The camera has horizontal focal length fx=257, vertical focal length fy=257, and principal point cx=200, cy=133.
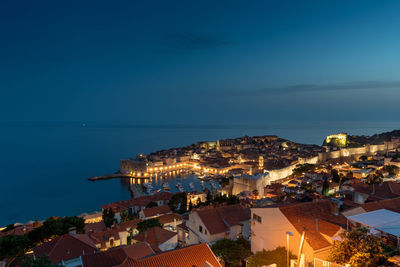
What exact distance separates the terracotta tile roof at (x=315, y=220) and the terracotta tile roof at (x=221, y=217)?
286cm

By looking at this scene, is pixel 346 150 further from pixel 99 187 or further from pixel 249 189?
pixel 99 187

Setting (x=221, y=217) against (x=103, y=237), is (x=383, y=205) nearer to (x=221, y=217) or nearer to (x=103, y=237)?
(x=221, y=217)

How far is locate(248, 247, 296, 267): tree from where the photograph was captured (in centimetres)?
513

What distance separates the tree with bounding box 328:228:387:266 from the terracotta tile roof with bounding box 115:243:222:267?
216 centimetres

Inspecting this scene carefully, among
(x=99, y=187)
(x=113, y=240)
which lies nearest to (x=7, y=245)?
(x=113, y=240)

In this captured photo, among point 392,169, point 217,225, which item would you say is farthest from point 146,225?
point 392,169

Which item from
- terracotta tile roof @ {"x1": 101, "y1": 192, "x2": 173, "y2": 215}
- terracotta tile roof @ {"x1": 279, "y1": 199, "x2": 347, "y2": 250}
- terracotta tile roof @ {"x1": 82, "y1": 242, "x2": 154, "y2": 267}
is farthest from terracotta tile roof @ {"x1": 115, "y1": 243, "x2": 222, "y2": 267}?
terracotta tile roof @ {"x1": 101, "y1": 192, "x2": 173, "y2": 215}

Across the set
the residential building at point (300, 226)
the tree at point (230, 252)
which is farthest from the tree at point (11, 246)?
the residential building at point (300, 226)

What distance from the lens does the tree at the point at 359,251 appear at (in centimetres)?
374

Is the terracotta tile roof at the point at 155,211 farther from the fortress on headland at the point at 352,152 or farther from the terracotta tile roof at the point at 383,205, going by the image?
the fortress on headland at the point at 352,152

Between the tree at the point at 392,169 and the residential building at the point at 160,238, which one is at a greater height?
the tree at the point at 392,169

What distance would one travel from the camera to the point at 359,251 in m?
3.79

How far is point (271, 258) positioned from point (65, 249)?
15.9 ft

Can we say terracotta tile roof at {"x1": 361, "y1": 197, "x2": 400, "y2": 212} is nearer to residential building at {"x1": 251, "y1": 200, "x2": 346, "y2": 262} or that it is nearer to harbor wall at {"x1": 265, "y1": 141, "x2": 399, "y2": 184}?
residential building at {"x1": 251, "y1": 200, "x2": 346, "y2": 262}
